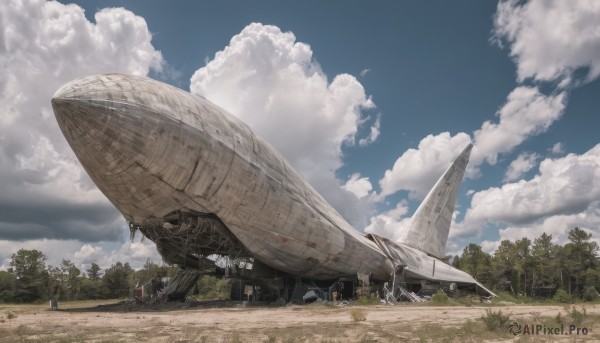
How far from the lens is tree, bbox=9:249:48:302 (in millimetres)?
51188

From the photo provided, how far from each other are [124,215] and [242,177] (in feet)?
23.4

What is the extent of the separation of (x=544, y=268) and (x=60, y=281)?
7038 cm

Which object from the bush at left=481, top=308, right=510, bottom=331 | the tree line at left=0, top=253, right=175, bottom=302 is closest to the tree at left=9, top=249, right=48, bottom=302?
the tree line at left=0, top=253, right=175, bottom=302

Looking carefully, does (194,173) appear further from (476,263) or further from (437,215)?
(476,263)

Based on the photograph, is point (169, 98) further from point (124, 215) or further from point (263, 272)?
point (263, 272)

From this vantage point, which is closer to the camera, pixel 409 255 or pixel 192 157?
pixel 192 157

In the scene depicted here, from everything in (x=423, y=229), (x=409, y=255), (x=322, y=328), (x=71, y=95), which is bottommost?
(x=322, y=328)

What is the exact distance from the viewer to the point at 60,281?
60750 mm

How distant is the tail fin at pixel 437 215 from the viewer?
40500mm

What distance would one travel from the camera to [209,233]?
23.3 metres

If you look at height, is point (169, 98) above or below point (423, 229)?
above

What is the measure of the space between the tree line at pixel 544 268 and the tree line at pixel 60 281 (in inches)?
1943

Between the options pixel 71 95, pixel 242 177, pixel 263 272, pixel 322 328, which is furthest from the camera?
pixel 263 272

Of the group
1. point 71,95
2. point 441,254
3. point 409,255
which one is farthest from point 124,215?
point 441,254
